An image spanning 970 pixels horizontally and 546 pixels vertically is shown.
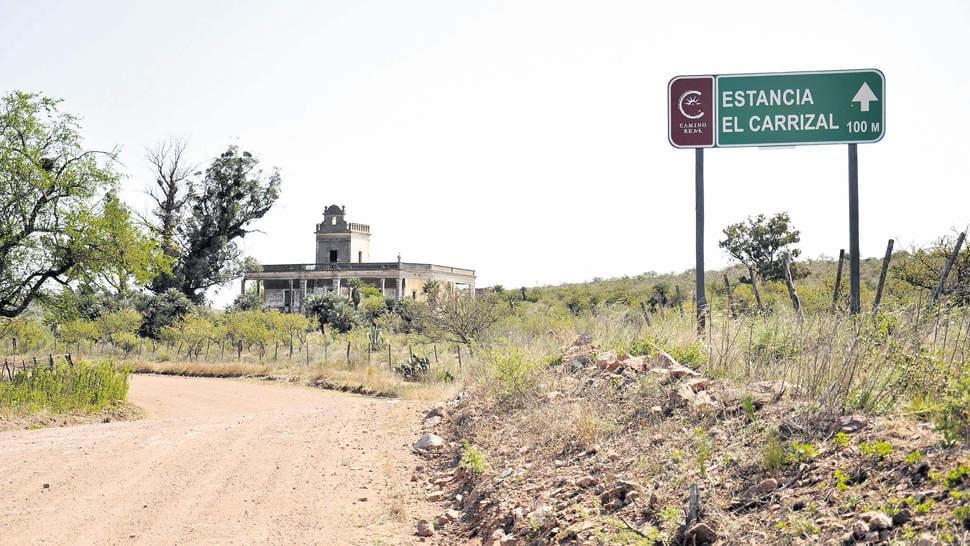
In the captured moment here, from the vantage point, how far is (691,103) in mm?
11664

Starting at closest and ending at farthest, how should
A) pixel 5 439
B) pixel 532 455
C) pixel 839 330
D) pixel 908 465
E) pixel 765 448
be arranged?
1. pixel 908 465
2. pixel 765 448
3. pixel 839 330
4. pixel 532 455
5. pixel 5 439

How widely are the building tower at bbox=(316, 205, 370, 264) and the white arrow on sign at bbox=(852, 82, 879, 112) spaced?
60.6 m

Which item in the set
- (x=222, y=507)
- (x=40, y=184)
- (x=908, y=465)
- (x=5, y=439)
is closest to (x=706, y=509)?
(x=908, y=465)

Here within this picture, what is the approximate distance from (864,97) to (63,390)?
56.6 feet

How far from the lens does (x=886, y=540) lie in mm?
4391

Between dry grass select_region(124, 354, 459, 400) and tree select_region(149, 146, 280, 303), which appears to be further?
tree select_region(149, 146, 280, 303)

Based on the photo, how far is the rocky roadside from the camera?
4801mm

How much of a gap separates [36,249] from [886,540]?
76.3 ft

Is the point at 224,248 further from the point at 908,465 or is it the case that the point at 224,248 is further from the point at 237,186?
the point at 908,465

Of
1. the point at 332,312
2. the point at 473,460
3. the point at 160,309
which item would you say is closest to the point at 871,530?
the point at 473,460

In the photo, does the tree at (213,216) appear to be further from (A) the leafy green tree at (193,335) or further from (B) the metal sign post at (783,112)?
(B) the metal sign post at (783,112)

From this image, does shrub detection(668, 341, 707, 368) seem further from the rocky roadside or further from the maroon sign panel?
the maroon sign panel

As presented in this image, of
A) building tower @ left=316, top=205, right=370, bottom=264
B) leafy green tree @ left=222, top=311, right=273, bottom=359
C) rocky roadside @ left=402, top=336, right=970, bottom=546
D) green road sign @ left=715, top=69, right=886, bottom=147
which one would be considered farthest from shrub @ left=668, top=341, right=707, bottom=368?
building tower @ left=316, top=205, right=370, bottom=264

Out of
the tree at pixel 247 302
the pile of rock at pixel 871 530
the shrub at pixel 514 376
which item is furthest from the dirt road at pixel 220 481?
the tree at pixel 247 302
